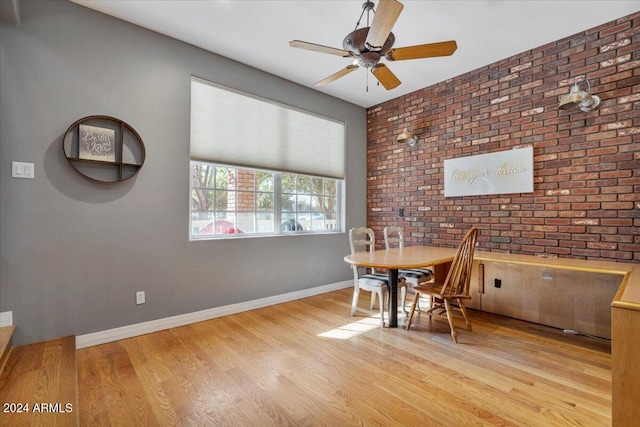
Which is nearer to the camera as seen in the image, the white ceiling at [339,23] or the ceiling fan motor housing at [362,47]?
the ceiling fan motor housing at [362,47]

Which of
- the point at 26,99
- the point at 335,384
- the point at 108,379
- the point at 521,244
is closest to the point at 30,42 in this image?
the point at 26,99

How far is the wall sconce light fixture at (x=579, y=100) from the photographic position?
2.73 metres

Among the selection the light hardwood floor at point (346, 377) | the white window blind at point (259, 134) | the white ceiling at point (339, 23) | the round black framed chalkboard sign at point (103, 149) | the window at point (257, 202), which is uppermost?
the white ceiling at point (339, 23)

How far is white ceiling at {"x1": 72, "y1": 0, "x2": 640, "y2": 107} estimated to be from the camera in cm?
259

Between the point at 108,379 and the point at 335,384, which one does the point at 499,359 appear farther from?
the point at 108,379

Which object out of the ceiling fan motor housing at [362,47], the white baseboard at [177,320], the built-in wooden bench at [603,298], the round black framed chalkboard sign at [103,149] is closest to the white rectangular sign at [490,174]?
the built-in wooden bench at [603,298]

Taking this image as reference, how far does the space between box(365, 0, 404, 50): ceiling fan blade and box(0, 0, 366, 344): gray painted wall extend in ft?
6.68

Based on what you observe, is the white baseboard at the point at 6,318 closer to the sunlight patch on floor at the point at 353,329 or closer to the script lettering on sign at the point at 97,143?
the script lettering on sign at the point at 97,143

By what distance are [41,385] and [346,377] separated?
1.95 meters

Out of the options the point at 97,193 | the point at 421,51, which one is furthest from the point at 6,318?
the point at 421,51

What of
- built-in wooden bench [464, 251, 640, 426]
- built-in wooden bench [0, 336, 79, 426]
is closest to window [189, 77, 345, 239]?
built-in wooden bench [0, 336, 79, 426]

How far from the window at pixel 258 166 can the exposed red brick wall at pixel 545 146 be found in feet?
4.07

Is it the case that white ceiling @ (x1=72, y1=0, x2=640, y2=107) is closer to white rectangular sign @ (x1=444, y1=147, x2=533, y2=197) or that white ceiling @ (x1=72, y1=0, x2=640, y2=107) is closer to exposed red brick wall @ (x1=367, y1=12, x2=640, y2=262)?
exposed red brick wall @ (x1=367, y1=12, x2=640, y2=262)

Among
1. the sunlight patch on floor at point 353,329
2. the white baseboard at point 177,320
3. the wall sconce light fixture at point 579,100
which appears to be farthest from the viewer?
the sunlight patch on floor at point 353,329
